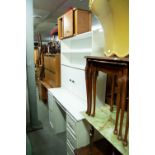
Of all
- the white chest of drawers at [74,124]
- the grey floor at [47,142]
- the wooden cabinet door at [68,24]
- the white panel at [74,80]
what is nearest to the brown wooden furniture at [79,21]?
the wooden cabinet door at [68,24]

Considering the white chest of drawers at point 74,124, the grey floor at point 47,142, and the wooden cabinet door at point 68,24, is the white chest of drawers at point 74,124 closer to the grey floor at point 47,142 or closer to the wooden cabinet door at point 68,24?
the grey floor at point 47,142

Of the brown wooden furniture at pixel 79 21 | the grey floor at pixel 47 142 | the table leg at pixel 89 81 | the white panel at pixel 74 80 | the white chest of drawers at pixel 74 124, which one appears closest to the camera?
the table leg at pixel 89 81

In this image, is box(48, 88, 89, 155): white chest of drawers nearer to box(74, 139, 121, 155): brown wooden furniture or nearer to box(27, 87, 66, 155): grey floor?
box(74, 139, 121, 155): brown wooden furniture

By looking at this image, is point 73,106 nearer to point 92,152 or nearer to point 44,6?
point 92,152

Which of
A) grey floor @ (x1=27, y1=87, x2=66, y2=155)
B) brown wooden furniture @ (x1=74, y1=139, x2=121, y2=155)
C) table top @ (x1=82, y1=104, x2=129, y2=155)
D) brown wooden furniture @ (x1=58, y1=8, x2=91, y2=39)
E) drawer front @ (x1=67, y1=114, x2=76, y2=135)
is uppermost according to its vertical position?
brown wooden furniture @ (x1=58, y1=8, x2=91, y2=39)

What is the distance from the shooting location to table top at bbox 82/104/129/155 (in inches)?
48.0

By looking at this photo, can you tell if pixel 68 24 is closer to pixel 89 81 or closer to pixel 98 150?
pixel 89 81

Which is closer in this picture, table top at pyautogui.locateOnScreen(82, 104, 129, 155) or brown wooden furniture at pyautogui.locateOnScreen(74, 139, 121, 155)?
table top at pyautogui.locateOnScreen(82, 104, 129, 155)

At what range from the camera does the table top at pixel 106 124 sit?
1.22 m

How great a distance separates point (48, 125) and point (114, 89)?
2121mm

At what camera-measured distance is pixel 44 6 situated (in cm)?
380

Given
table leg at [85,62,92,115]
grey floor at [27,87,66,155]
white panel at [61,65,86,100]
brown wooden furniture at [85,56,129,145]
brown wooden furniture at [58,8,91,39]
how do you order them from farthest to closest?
white panel at [61,65,86,100], grey floor at [27,87,66,155], brown wooden furniture at [58,8,91,39], table leg at [85,62,92,115], brown wooden furniture at [85,56,129,145]

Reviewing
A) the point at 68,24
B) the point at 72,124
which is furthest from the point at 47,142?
the point at 68,24

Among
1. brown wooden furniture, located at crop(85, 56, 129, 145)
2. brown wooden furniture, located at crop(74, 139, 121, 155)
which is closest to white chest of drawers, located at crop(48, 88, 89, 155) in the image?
brown wooden furniture, located at crop(74, 139, 121, 155)
